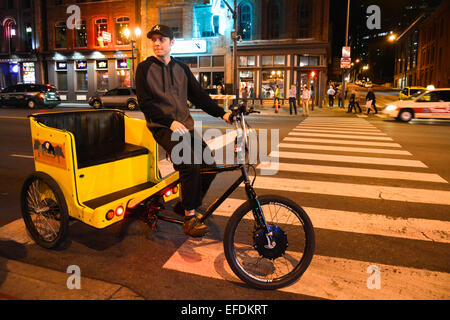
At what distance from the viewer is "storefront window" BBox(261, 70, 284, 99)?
30.3 m

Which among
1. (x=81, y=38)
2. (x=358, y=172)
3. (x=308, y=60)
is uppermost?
(x=81, y=38)

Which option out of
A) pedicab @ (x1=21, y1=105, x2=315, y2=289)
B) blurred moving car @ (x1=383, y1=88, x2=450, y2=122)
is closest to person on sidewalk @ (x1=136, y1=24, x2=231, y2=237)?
pedicab @ (x1=21, y1=105, x2=315, y2=289)

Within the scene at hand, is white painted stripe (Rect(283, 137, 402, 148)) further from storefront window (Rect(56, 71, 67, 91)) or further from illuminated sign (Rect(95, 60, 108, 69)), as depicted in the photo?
storefront window (Rect(56, 71, 67, 91))

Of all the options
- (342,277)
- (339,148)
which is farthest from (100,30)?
(342,277)

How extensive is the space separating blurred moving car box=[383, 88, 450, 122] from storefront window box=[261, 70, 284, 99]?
42.5ft

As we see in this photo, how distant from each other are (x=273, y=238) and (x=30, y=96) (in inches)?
1040

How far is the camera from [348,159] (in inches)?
340

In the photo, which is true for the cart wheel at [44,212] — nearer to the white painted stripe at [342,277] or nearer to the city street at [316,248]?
the city street at [316,248]

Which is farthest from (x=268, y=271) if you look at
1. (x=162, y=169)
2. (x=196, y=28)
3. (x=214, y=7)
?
(x=196, y=28)

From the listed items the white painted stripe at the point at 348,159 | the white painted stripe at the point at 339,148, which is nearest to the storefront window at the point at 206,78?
the white painted stripe at the point at 339,148

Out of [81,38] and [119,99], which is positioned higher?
[81,38]

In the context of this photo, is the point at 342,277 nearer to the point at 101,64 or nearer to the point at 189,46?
the point at 189,46

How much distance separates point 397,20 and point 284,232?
128940 mm
